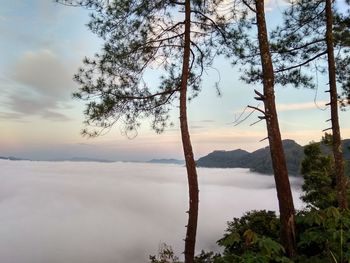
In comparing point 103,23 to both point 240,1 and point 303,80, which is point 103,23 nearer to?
point 240,1

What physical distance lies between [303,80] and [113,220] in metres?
187

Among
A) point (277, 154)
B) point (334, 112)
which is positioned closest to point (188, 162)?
point (277, 154)

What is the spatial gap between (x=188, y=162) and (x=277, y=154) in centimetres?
222

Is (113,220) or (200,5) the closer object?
(200,5)

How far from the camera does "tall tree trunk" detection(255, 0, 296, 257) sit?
274 inches

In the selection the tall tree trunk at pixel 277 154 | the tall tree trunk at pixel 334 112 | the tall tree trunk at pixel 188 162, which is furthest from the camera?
the tall tree trunk at pixel 334 112

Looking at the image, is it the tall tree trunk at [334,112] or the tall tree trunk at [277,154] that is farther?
the tall tree trunk at [334,112]

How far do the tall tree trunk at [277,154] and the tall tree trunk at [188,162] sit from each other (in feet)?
6.36

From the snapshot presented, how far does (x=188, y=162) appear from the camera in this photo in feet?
28.1

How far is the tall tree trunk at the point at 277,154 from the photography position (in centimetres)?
696

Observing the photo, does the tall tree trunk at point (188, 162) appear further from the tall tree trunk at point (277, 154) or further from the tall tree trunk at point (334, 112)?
the tall tree trunk at point (334, 112)

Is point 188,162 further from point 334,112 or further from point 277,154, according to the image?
point 334,112

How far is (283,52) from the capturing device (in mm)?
10031

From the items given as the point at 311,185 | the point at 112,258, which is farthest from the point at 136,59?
the point at 112,258
